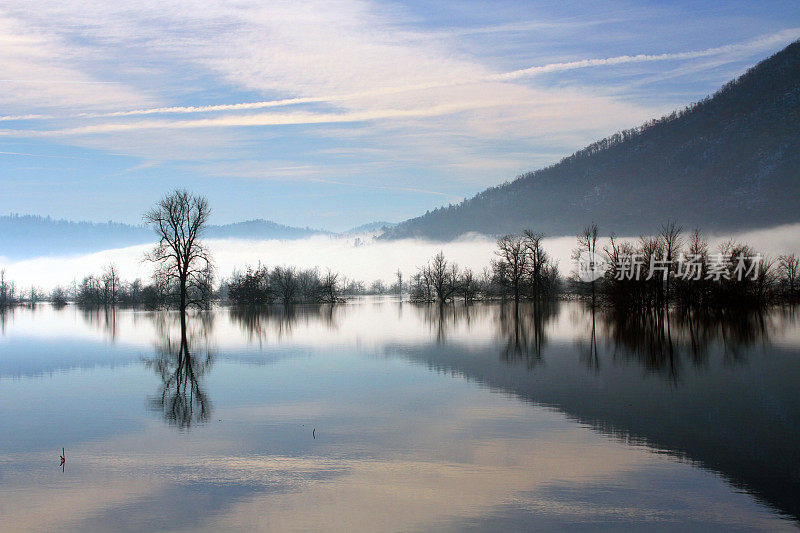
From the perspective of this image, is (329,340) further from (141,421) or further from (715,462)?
(715,462)

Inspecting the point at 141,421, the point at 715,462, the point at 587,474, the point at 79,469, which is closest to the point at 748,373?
the point at 715,462

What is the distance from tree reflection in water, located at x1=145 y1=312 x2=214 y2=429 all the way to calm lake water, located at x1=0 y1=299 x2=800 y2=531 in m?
0.10

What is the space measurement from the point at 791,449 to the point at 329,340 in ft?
84.3

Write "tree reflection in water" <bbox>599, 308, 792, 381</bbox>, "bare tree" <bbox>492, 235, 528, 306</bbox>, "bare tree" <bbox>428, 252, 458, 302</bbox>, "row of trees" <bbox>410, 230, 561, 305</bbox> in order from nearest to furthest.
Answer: "tree reflection in water" <bbox>599, 308, 792, 381</bbox> < "row of trees" <bbox>410, 230, 561, 305</bbox> < "bare tree" <bbox>492, 235, 528, 306</bbox> < "bare tree" <bbox>428, 252, 458, 302</bbox>

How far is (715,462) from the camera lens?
11.5m

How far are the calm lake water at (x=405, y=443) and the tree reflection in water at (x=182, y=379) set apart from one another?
0.10 metres

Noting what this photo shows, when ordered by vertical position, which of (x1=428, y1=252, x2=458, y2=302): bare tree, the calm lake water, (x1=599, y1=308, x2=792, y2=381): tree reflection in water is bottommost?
(x1=599, y1=308, x2=792, y2=381): tree reflection in water

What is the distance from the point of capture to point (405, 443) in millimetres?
12930

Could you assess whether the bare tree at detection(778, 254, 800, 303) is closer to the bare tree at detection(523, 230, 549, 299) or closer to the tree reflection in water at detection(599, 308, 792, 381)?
the bare tree at detection(523, 230, 549, 299)

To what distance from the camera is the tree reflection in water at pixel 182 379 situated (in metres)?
15.9

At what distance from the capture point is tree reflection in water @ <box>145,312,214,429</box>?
52.1 ft

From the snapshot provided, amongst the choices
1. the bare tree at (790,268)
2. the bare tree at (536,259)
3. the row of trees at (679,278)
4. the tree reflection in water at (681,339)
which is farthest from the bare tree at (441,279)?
the tree reflection in water at (681,339)

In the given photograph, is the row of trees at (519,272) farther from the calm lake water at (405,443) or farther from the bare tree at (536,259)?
the calm lake water at (405,443)

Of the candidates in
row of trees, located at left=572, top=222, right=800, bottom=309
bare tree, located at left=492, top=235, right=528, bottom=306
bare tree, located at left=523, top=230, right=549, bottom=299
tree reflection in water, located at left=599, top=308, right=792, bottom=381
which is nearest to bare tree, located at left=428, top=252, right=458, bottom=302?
bare tree, located at left=492, top=235, right=528, bottom=306
